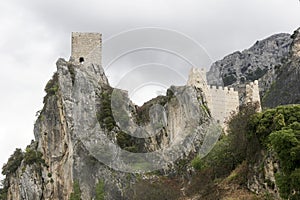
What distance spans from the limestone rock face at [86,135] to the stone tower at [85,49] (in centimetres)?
93

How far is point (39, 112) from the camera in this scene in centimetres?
5034

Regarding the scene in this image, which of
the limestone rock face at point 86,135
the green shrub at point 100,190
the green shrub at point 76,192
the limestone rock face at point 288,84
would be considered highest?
the limestone rock face at point 288,84

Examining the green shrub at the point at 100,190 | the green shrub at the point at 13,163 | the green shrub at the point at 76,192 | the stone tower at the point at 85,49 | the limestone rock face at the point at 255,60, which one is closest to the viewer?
the green shrub at the point at 100,190

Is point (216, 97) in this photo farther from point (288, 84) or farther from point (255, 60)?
point (255, 60)

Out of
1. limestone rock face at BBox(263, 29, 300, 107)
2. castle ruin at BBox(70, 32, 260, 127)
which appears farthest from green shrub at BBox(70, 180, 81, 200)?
limestone rock face at BBox(263, 29, 300, 107)

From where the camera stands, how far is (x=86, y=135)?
4262 centimetres

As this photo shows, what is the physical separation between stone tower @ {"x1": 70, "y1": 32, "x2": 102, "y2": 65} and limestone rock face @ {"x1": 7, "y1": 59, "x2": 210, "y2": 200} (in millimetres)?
926

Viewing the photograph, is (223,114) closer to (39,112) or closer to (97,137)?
(97,137)

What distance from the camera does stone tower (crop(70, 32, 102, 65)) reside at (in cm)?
4972

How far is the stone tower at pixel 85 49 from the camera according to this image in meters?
49.7

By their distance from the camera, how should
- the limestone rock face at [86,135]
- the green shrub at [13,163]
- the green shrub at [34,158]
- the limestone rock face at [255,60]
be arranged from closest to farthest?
the limestone rock face at [86,135] → the green shrub at [34,158] → the green shrub at [13,163] → the limestone rock face at [255,60]

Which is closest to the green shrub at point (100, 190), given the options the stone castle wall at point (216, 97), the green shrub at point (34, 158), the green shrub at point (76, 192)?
the green shrub at point (76, 192)

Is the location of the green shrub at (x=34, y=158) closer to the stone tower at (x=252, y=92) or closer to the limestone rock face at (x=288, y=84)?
the stone tower at (x=252, y=92)

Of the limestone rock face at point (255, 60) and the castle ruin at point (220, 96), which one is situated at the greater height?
the limestone rock face at point (255, 60)
